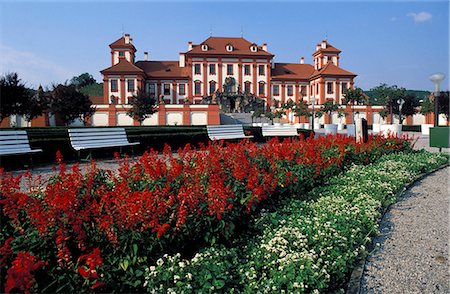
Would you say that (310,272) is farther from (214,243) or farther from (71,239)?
(71,239)

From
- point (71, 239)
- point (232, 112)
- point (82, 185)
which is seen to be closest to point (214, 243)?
point (71, 239)

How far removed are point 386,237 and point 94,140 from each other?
25.7 feet

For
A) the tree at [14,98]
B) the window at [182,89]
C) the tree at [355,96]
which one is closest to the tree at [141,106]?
the tree at [14,98]

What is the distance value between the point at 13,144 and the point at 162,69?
173ft

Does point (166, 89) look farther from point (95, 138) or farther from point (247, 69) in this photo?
point (95, 138)

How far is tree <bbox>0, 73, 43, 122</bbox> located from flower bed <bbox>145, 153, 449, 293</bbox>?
2320 cm

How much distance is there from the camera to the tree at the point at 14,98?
22906mm

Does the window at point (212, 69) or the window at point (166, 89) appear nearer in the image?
the window at point (212, 69)

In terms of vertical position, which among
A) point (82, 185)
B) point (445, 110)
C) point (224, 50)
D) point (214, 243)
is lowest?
point (214, 243)

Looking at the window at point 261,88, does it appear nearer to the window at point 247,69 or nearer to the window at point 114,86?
the window at point 247,69

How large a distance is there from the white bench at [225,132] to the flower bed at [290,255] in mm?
7782

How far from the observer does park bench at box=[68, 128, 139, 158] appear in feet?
30.9

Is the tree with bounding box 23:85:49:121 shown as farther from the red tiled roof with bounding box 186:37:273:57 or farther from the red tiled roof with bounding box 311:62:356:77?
the red tiled roof with bounding box 311:62:356:77

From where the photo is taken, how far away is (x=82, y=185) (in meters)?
4.14
